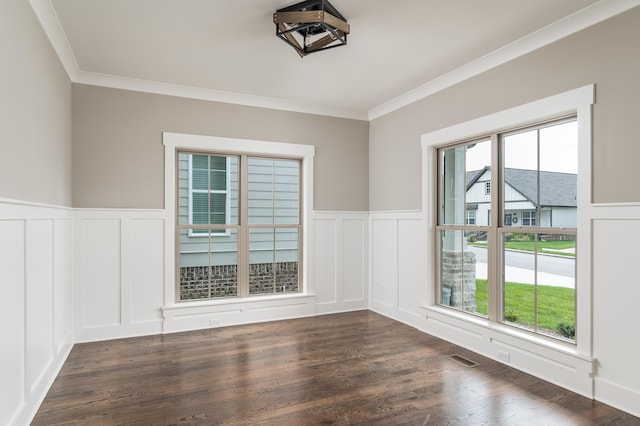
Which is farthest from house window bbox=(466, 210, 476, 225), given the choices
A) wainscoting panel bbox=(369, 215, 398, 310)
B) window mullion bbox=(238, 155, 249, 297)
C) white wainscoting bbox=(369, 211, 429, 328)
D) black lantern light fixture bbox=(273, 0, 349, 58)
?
window mullion bbox=(238, 155, 249, 297)

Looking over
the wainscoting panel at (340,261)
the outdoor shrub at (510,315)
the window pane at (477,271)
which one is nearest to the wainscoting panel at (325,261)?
the wainscoting panel at (340,261)

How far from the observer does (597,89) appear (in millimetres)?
2721

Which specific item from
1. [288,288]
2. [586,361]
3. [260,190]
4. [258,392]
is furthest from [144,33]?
[586,361]

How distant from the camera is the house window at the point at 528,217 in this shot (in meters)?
3.27

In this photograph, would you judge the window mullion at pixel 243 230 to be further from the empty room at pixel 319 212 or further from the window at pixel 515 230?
the window at pixel 515 230

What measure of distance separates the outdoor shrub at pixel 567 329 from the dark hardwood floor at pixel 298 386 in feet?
1.40

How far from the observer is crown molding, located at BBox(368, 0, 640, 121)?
8.56ft

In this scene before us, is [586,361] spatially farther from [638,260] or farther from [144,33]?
[144,33]

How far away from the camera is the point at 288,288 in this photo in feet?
16.6

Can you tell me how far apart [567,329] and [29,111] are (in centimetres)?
427

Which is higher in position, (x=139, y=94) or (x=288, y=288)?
(x=139, y=94)

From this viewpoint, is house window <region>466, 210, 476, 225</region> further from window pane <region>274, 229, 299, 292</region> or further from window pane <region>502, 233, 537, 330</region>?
window pane <region>274, 229, 299, 292</region>

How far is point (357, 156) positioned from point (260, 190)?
1476mm

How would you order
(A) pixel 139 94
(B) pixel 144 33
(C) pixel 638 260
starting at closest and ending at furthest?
(C) pixel 638 260, (B) pixel 144 33, (A) pixel 139 94
